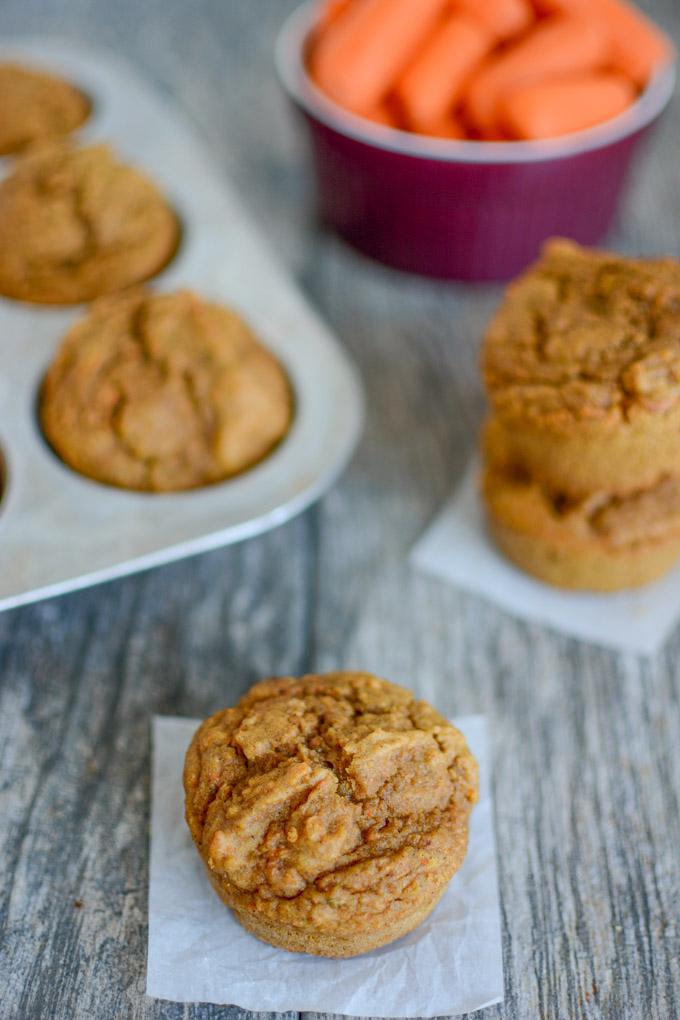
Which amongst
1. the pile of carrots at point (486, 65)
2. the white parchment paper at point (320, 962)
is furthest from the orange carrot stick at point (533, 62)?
the white parchment paper at point (320, 962)

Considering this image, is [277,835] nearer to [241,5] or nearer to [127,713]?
[127,713]

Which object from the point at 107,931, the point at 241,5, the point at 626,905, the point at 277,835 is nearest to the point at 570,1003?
the point at 626,905

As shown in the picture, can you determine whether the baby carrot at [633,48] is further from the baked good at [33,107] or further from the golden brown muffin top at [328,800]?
the golden brown muffin top at [328,800]

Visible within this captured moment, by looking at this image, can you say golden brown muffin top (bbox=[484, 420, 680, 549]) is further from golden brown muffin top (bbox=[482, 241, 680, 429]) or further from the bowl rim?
the bowl rim

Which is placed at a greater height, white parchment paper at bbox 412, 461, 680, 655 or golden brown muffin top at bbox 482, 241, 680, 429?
golden brown muffin top at bbox 482, 241, 680, 429

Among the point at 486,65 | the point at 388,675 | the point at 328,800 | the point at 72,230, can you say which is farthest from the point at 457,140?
the point at 328,800

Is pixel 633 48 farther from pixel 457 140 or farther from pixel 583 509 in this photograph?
pixel 583 509

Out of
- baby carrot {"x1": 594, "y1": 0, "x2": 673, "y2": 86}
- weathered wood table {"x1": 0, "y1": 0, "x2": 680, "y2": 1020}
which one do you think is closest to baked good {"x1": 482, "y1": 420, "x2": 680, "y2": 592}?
weathered wood table {"x1": 0, "y1": 0, "x2": 680, "y2": 1020}
